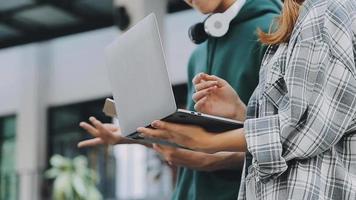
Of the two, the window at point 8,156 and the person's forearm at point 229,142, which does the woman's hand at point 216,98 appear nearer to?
the person's forearm at point 229,142

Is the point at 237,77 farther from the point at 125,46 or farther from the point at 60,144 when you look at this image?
the point at 60,144

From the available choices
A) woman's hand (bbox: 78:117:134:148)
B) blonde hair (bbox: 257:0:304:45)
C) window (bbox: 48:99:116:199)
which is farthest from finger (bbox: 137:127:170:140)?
window (bbox: 48:99:116:199)

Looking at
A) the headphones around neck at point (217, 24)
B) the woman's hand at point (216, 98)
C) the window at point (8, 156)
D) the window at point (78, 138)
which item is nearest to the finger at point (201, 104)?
the woman's hand at point (216, 98)

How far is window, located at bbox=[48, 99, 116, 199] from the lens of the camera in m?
7.42

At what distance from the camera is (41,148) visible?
27.5 feet

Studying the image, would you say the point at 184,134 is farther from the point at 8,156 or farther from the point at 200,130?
the point at 8,156

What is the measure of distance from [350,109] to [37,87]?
768 centimetres

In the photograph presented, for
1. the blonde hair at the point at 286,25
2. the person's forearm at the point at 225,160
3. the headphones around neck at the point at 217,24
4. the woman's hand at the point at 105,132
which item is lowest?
the person's forearm at the point at 225,160

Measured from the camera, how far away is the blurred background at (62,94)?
23.3ft

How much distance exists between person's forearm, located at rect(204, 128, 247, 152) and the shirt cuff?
4 centimetres

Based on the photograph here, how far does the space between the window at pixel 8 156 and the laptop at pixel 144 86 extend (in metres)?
7.57

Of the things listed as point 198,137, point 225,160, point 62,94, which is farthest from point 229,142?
point 62,94

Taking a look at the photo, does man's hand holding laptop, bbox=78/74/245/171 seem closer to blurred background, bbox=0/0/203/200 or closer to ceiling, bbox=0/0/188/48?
blurred background, bbox=0/0/203/200

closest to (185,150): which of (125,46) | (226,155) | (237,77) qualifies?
(226,155)
